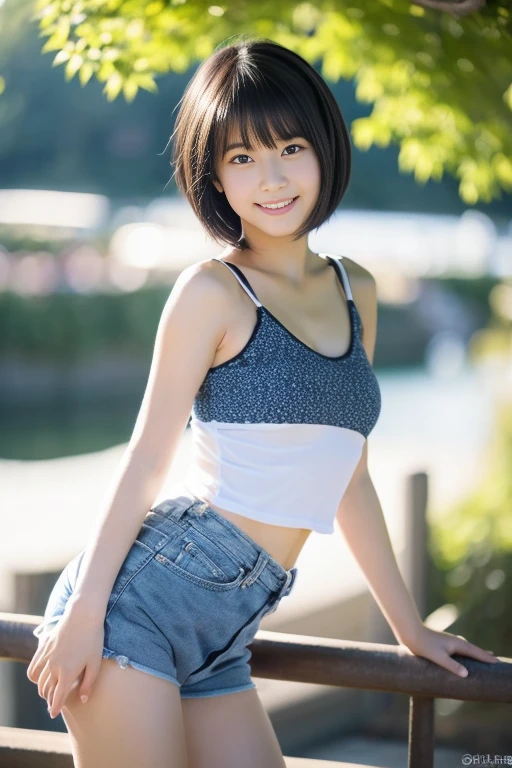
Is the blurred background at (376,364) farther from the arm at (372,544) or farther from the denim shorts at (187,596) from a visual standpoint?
the denim shorts at (187,596)

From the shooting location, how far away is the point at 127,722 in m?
1.39

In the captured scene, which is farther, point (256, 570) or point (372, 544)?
point (372, 544)

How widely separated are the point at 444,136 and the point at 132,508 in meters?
2.14

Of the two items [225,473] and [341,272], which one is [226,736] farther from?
[341,272]

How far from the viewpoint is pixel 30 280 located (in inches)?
817

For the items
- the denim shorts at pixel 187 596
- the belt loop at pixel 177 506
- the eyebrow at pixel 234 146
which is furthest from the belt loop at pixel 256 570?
the eyebrow at pixel 234 146

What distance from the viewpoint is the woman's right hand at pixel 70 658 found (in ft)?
4.57

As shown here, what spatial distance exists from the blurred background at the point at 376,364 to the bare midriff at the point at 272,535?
688 millimetres

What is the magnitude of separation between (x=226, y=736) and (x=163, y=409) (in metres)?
0.56

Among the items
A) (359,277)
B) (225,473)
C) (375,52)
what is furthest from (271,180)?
(375,52)

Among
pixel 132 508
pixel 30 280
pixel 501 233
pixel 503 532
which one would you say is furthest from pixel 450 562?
Answer: pixel 501 233

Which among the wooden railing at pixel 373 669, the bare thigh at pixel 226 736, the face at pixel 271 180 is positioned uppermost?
the face at pixel 271 180

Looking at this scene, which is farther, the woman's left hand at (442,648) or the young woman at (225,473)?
the woman's left hand at (442,648)

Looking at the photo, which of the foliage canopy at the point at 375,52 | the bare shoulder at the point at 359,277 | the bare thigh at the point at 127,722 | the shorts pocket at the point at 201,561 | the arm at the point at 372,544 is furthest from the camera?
the foliage canopy at the point at 375,52
